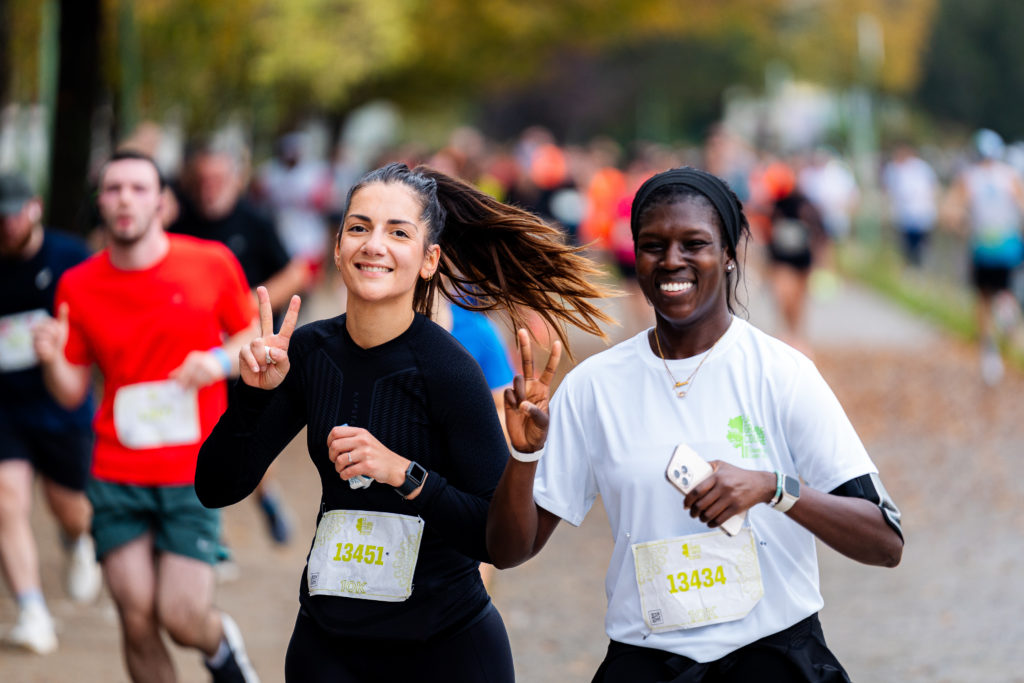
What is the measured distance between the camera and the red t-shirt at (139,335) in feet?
16.6

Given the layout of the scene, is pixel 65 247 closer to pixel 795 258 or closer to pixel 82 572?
pixel 82 572

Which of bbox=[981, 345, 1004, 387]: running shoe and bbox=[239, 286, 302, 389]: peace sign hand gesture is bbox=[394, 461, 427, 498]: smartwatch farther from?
bbox=[981, 345, 1004, 387]: running shoe

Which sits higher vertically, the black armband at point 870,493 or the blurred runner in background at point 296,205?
the blurred runner in background at point 296,205

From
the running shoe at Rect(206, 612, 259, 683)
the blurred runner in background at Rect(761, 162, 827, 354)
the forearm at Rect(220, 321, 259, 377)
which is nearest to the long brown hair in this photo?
the forearm at Rect(220, 321, 259, 377)

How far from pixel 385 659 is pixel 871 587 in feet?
15.3

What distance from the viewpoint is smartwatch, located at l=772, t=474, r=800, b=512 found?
3.05 m

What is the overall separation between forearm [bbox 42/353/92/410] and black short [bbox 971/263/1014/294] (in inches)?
410

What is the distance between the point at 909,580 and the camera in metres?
7.77

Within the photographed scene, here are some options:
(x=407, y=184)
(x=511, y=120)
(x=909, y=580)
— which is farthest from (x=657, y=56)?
(x=407, y=184)

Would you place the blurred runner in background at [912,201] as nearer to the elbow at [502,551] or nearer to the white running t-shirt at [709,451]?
the white running t-shirt at [709,451]

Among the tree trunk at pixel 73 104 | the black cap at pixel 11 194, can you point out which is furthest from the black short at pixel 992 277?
the black cap at pixel 11 194

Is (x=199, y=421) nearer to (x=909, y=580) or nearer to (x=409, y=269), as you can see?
(x=409, y=269)

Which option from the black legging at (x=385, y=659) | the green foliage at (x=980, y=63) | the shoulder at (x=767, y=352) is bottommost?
the black legging at (x=385, y=659)

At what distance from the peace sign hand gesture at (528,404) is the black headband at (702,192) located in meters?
0.46
